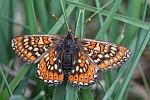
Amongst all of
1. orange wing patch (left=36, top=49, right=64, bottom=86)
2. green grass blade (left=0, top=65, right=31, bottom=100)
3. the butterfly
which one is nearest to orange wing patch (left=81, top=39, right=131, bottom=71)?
the butterfly

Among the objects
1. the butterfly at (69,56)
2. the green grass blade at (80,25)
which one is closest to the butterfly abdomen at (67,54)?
the butterfly at (69,56)

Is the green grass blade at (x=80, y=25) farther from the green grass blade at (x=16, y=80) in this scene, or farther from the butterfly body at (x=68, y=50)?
the green grass blade at (x=16, y=80)

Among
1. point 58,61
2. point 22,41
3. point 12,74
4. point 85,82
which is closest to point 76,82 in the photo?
point 85,82

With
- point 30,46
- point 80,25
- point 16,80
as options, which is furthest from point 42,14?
point 16,80

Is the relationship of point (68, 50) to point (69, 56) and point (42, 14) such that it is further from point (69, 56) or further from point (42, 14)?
point (42, 14)

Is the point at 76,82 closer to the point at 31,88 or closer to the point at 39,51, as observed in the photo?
the point at 39,51
